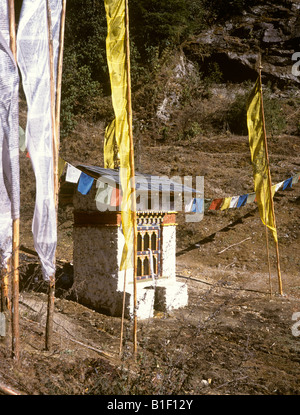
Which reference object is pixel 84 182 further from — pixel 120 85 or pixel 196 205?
pixel 196 205

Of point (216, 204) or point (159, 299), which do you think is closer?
point (159, 299)

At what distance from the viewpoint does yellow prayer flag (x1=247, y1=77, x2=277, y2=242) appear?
11086 mm

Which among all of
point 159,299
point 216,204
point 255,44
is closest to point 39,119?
point 159,299

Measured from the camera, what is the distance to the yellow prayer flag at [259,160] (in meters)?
11.1

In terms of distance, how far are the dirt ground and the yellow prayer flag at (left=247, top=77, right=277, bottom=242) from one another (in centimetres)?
243

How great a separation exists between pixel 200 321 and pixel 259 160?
7036 millimetres

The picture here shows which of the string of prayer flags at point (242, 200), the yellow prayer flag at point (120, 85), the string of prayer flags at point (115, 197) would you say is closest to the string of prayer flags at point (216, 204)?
the string of prayer flags at point (242, 200)

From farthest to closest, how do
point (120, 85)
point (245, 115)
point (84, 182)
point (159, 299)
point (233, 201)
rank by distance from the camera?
point (245, 115)
point (233, 201)
point (159, 299)
point (84, 182)
point (120, 85)

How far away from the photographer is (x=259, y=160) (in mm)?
11188

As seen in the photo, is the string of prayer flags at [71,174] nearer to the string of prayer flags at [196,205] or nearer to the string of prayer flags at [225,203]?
the string of prayer flags at [196,205]

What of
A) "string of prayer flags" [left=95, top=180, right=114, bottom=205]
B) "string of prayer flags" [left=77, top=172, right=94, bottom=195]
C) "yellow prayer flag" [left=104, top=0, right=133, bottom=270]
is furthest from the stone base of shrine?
"yellow prayer flag" [left=104, top=0, right=133, bottom=270]

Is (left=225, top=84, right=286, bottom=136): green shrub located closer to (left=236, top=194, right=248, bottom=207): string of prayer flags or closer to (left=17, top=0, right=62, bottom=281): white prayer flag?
(left=236, top=194, right=248, bottom=207): string of prayer flags

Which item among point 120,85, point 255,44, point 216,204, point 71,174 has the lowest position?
point 216,204

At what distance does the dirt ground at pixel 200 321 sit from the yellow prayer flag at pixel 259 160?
95.5 inches
